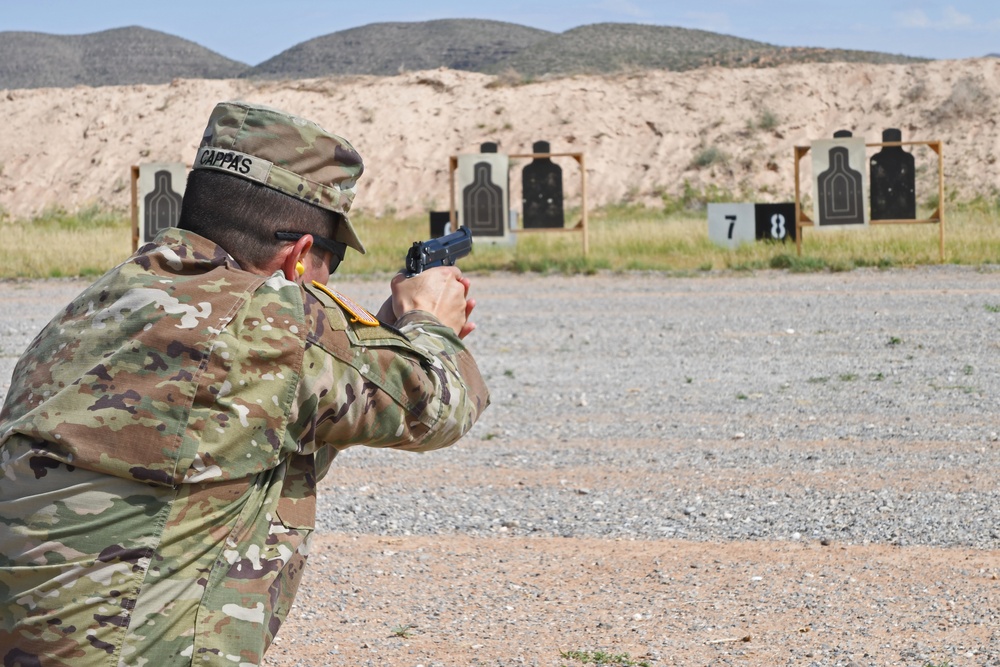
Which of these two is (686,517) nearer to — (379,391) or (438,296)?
(438,296)

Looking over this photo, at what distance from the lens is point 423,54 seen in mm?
82562

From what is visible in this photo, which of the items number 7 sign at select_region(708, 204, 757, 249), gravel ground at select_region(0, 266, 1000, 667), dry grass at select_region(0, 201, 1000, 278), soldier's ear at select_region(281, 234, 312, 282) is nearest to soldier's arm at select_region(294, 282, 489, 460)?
soldier's ear at select_region(281, 234, 312, 282)

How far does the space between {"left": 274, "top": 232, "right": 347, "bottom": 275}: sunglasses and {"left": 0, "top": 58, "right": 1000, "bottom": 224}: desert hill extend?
102ft

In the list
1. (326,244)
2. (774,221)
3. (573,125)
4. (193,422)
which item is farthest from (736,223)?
(573,125)

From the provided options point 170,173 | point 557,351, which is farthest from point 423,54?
point 557,351

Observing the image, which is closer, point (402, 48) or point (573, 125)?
point (573, 125)

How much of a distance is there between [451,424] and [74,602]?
75cm

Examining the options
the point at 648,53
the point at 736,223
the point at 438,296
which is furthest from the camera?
the point at 648,53

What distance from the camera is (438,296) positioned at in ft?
8.41

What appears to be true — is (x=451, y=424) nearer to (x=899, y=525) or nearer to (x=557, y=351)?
(x=899, y=525)

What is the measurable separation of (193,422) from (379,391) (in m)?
0.34

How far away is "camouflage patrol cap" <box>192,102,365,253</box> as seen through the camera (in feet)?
7.29

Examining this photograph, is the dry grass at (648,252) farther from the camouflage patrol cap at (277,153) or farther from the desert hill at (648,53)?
the desert hill at (648,53)

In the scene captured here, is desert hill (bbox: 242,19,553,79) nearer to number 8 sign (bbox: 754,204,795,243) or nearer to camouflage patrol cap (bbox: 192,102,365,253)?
number 8 sign (bbox: 754,204,795,243)
